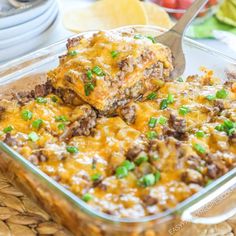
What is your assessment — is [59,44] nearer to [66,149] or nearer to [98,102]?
[98,102]

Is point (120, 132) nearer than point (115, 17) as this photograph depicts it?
Yes

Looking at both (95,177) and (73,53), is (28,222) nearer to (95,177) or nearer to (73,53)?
(95,177)

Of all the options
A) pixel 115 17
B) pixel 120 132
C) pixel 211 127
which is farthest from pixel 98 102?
pixel 115 17

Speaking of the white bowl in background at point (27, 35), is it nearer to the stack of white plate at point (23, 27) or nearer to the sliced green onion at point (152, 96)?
the stack of white plate at point (23, 27)

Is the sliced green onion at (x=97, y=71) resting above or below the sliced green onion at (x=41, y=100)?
above


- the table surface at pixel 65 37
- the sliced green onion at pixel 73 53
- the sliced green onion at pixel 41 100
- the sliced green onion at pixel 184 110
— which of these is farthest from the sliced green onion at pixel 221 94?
the table surface at pixel 65 37

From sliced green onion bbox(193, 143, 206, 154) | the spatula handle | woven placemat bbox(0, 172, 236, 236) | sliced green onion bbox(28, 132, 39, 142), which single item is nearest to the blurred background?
the spatula handle
